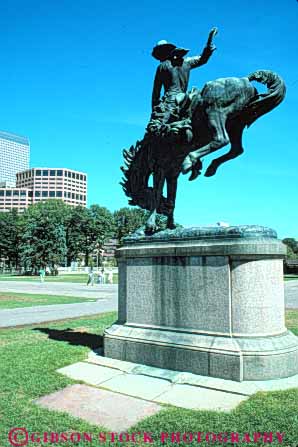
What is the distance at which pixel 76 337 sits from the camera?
31.0 ft

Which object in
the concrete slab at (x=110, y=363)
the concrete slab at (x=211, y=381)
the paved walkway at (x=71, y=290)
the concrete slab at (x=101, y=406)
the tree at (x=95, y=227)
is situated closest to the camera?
the concrete slab at (x=101, y=406)

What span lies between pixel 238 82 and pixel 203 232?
2.60 metres

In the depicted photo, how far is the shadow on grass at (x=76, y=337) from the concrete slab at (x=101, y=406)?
A: 9.43ft

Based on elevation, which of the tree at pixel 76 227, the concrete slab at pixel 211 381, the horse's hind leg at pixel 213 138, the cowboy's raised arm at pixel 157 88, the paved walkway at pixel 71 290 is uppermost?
the tree at pixel 76 227

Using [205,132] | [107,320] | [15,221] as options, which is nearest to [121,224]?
[15,221]

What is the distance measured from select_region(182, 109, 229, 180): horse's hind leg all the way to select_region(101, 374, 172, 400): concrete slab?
11.3 ft

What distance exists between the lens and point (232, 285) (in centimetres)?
595

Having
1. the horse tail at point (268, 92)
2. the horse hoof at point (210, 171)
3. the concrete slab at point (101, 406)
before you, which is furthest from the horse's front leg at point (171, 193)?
the concrete slab at point (101, 406)

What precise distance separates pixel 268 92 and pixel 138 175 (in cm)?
311

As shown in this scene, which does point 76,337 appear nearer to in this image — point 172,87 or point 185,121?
point 185,121

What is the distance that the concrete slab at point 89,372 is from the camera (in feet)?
19.5

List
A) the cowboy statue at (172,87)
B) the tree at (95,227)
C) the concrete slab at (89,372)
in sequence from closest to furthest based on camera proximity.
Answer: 1. the concrete slab at (89,372)
2. the cowboy statue at (172,87)
3. the tree at (95,227)

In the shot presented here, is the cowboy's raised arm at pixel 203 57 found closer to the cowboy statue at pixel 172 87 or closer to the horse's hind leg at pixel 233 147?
the cowboy statue at pixel 172 87

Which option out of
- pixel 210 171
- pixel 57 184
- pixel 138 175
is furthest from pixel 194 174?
pixel 57 184
